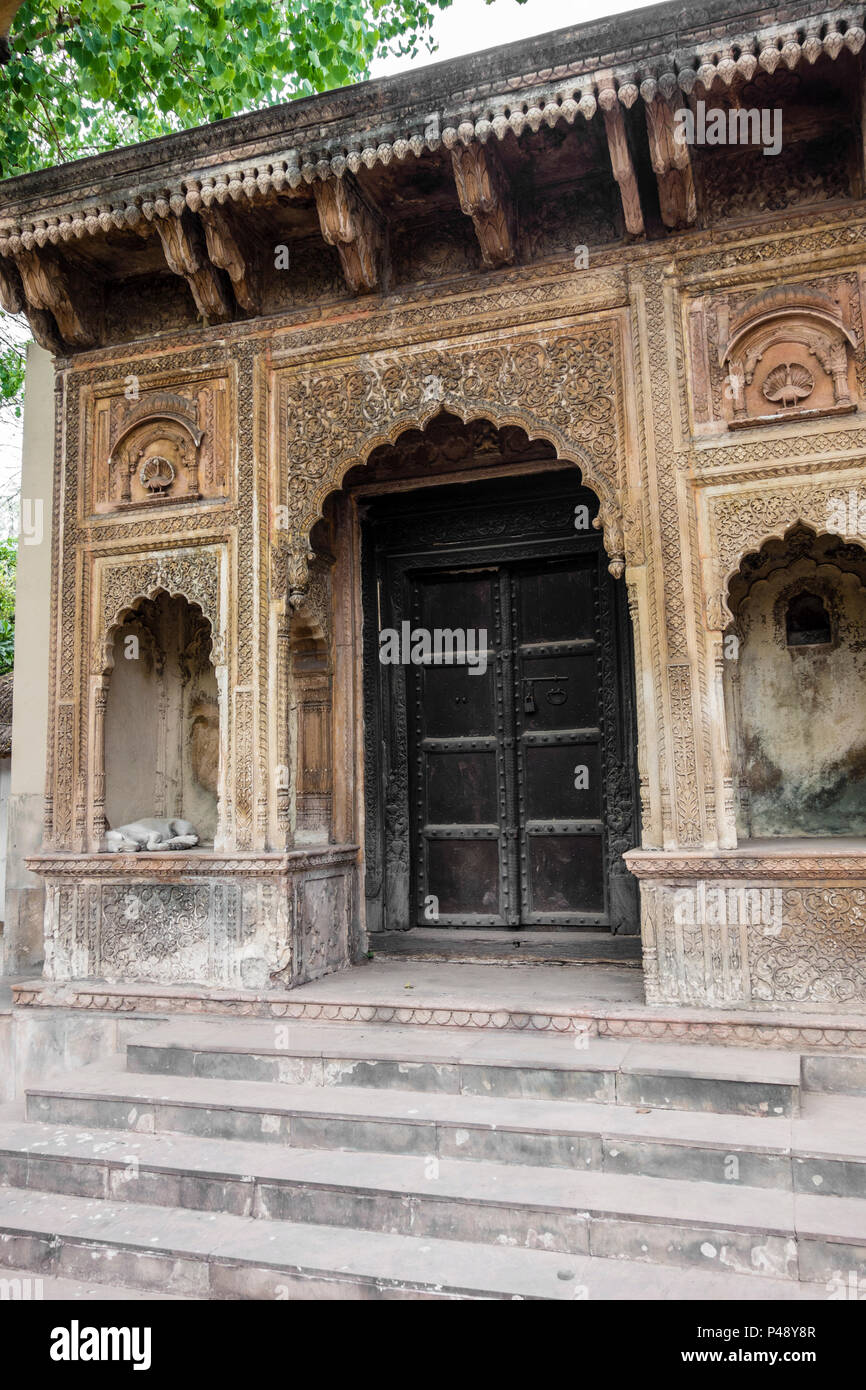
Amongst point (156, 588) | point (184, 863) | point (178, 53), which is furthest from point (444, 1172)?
point (178, 53)

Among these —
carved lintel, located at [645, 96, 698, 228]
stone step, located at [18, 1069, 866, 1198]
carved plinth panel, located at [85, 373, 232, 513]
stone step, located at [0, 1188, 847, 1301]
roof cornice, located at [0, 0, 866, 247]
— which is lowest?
stone step, located at [0, 1188, 847, 1301]

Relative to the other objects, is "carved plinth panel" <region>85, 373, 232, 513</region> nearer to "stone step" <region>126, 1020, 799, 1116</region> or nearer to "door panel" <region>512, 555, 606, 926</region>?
"door panel" <region>512, 555, 606, 926</region>

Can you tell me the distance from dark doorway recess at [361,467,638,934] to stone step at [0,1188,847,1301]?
303cm

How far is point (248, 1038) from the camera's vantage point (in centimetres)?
506

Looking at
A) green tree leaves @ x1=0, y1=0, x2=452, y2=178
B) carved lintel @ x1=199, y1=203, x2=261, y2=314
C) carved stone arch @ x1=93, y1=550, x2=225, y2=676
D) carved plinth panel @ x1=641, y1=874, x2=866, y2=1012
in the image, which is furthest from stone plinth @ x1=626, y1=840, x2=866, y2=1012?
green tree leaves @ x1=0, y1=0, x2=452, y2=178

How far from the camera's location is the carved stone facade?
190 inches

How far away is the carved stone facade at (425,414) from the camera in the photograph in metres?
4.84

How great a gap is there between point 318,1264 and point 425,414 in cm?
415

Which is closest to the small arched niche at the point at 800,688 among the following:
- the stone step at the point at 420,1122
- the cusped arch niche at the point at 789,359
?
the cusped arch niche at the point at 789,359

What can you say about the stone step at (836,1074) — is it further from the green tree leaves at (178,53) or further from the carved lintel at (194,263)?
the green tree leaves at (178,53)

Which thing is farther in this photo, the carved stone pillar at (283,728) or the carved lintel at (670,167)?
the carved stone pillar at (283,728)

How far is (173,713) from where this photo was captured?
23.2 ft

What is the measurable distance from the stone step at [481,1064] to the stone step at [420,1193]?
470 mm
